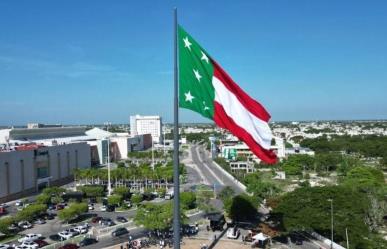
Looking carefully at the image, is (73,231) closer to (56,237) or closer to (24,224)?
(56,237)

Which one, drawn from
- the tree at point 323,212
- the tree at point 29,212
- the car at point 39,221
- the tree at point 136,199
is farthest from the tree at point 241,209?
the tree at point 29,212

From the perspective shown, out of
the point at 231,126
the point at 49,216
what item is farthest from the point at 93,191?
the point at 231,126

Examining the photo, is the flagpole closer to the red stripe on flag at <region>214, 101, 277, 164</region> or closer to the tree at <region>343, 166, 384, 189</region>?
the red stripe on flag at <region>214, 101, 277, 164</region>

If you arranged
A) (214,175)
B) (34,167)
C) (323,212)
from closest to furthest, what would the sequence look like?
1. (323,212)
2. (34,167)
3. (214,175)

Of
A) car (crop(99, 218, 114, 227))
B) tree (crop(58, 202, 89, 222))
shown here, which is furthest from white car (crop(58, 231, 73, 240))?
tree (crop(58, 202, 89, 222))

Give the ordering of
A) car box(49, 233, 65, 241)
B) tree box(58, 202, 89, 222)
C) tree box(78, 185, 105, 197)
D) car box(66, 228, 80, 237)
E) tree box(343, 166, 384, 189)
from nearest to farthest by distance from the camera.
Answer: car box(49, 233, 65, 241)
car box(66, 228, 80, 237)
tree box(58, 202, 89, 222)
tree box(343, 166, 384, 189)
tree box(78, 185, 105, 197)

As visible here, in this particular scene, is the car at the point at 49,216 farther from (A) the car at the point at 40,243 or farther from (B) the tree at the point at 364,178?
(B) the tree at the point at 364,178
